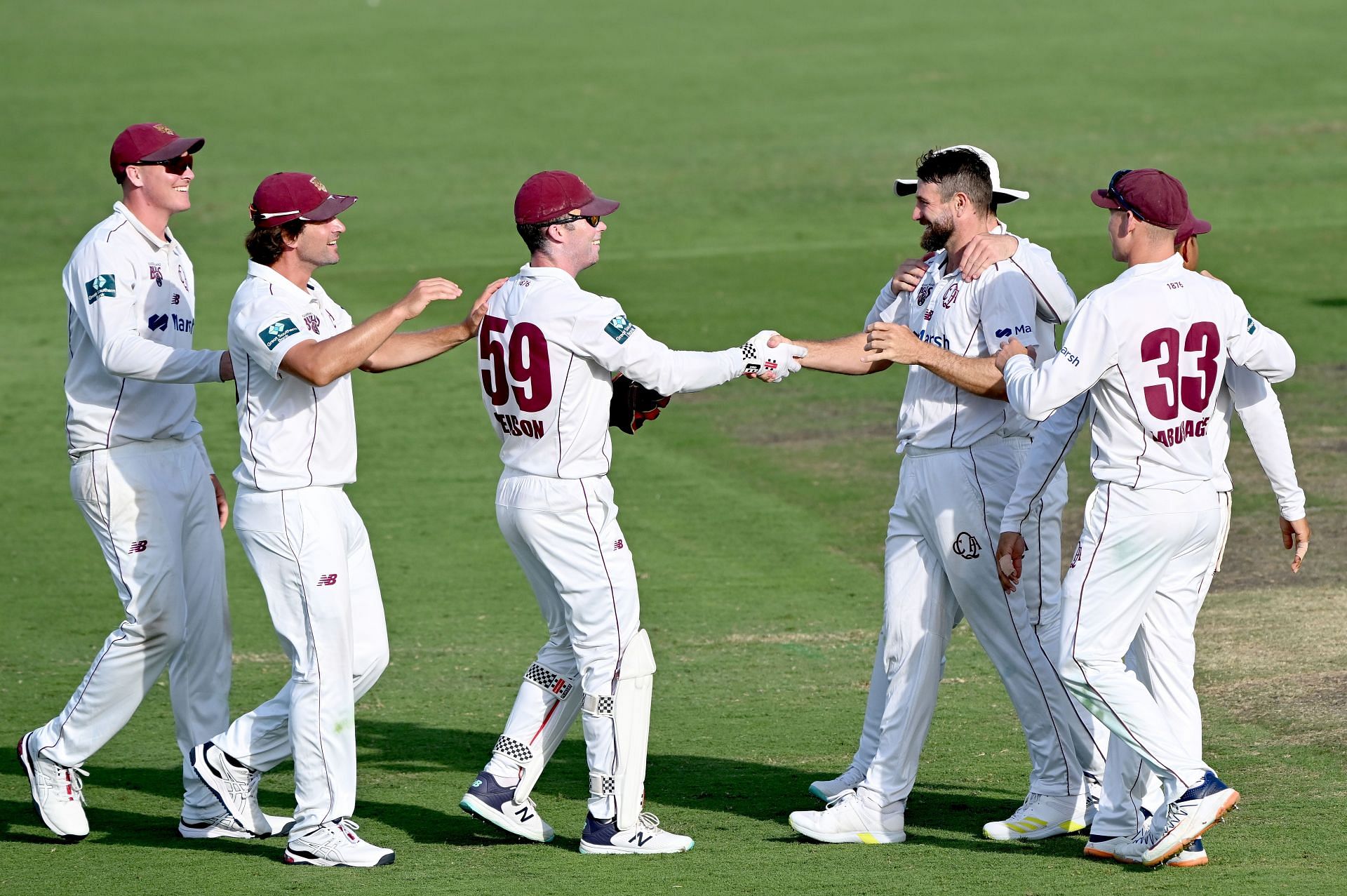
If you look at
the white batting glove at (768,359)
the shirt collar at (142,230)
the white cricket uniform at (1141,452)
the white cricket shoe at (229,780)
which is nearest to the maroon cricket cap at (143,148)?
the shirt collar at (142,230)

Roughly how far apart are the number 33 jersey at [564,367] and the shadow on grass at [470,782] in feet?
4.81

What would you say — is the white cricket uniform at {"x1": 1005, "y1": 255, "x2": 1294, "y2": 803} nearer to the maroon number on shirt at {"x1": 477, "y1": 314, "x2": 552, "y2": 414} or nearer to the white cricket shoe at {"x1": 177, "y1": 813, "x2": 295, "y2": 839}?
the maroon number on shirt at {"x1": 477, "y1": 314, "x2": 552, "y2": 414}

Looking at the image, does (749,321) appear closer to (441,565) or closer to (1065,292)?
(441,565)

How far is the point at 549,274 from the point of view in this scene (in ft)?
19.7

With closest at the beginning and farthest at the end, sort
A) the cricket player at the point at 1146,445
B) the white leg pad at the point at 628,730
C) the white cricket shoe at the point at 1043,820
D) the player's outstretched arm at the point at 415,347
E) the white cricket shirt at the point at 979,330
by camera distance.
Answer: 1. the cricket player at the point at 1146,445
2. the white leg pad at the point at 628,730
3. the white cricket shoe at the point at 1043,820
4. the white cricket shirt at the point at 979,330
5. the player's outstretched arm at the point at 415,347

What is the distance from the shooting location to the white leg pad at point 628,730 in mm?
5941

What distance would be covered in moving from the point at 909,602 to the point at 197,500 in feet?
9.17

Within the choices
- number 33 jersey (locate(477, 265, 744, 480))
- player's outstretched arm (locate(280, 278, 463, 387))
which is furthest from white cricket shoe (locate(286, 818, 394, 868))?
player's outstretched arm (locate(280, 278, 463, 387))

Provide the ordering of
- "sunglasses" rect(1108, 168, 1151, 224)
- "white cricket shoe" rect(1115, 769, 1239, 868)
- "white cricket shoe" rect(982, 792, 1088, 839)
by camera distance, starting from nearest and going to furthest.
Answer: "white cricket shoe" rect(1115, 769, 1239, 868)
"sunglasses" rect(1108, 168, 1151, 224)
"white cricket shoe" rect(982, 792, 1088, 839)

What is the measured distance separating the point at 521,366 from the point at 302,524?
947 millimetres

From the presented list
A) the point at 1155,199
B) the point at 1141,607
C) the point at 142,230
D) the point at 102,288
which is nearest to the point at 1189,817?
the point at 1141,607

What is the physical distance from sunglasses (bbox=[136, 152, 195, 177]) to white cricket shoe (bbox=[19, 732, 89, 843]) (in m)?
2.32

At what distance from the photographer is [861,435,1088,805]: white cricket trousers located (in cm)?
612

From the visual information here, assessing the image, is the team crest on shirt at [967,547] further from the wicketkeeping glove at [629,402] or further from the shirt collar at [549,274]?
the shirt collar at [549,274]
